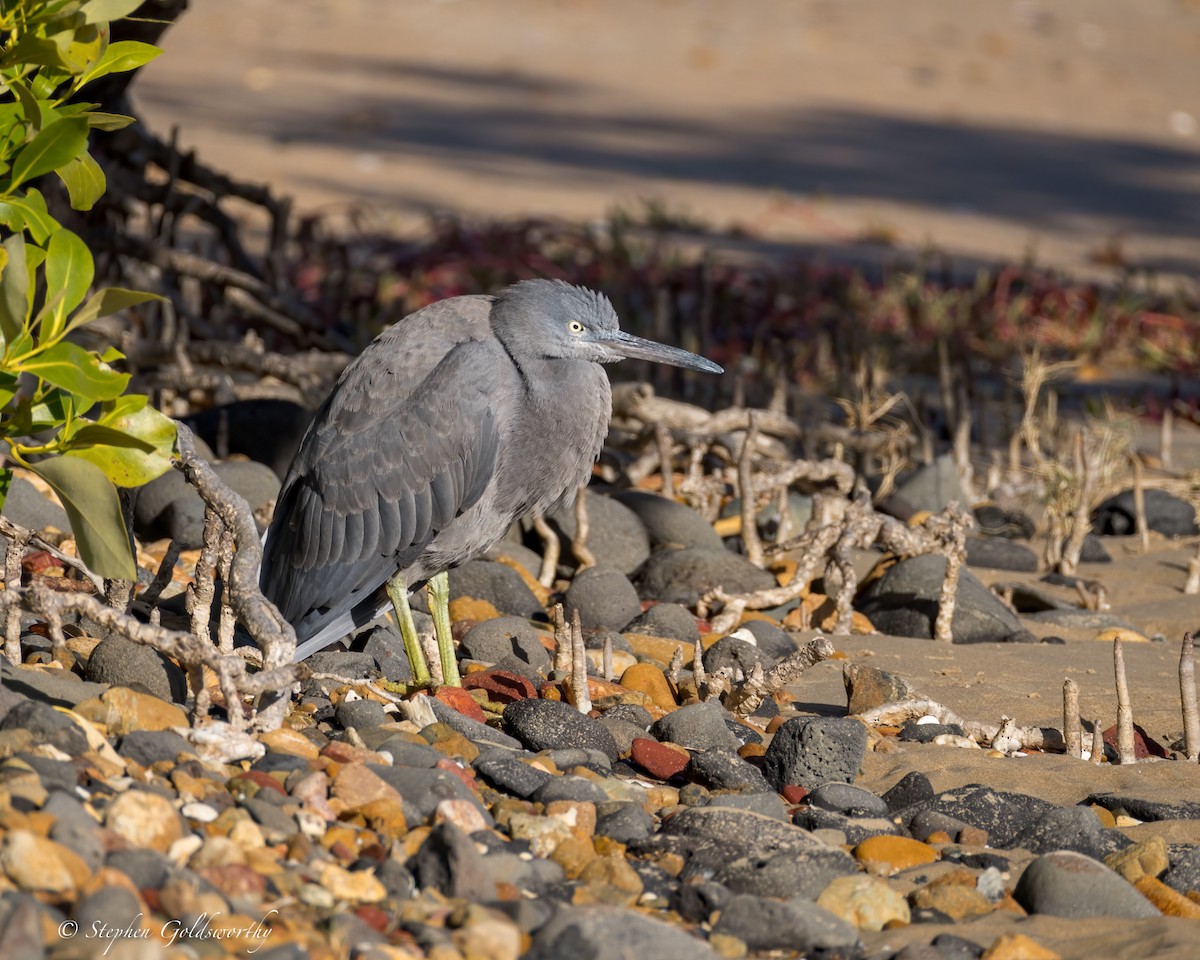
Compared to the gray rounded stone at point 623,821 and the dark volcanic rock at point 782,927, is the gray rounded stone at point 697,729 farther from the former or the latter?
the dark volcanic rock at point 782,927

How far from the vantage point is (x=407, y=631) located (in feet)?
13.9

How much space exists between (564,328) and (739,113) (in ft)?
46.9

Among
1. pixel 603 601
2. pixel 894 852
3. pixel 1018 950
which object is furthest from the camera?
pixel 603 601

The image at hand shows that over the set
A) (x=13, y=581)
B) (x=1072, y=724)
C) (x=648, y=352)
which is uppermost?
(x=648, y=352)

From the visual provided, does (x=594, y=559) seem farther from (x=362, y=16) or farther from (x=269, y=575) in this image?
(x=362, y=16)

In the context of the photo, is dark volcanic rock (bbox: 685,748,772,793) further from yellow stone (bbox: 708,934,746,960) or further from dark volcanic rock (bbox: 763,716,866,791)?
yellow stone (bbox: 708,934,746,960)

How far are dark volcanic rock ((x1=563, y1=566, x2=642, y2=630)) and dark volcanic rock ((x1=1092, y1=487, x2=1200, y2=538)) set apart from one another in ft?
8.51

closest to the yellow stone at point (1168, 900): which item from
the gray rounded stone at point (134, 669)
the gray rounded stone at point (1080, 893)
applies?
the gray rounded stone at point (1080, 893)

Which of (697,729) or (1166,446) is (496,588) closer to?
(697,729)

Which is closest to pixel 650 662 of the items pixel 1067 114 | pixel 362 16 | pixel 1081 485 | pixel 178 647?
pixel 178 647

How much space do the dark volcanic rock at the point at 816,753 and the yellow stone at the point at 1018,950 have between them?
832 millimetres

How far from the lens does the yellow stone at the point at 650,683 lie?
13.6 feet

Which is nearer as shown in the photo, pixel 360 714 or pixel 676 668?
pixel 360 714

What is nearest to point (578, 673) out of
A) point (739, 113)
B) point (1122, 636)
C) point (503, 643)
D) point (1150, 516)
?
point (503, 643)
